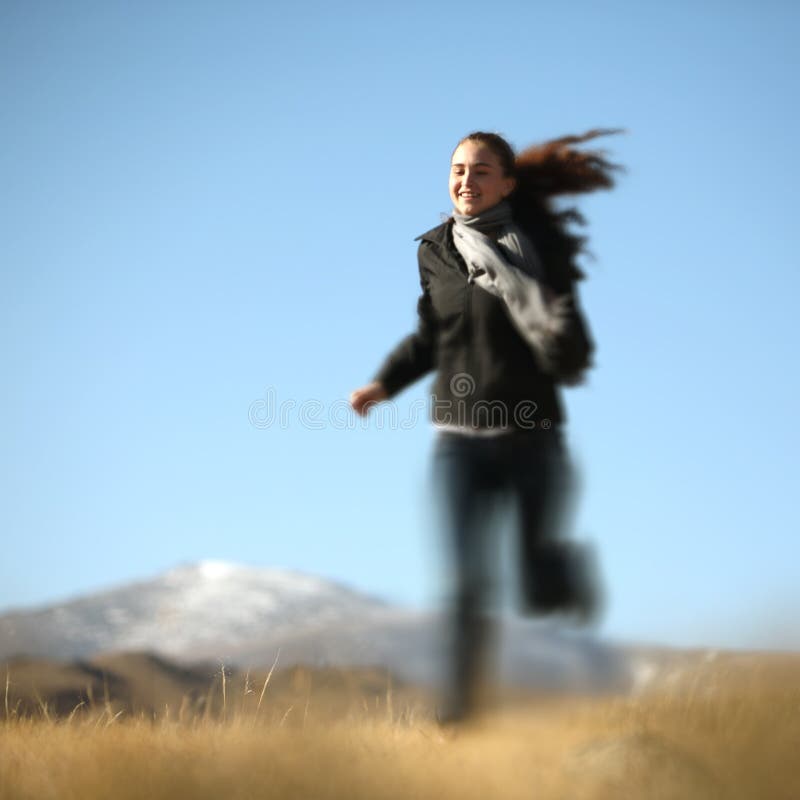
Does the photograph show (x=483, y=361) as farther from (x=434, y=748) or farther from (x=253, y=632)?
(x=253, y=632)

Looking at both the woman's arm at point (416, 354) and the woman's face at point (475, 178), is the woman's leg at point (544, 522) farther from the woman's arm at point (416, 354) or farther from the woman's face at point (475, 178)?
the woman's face at point (475, 178)

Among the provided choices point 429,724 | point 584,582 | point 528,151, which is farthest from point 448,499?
point 528,151

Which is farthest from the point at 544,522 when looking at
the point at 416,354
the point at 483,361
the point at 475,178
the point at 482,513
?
the point at 475,178

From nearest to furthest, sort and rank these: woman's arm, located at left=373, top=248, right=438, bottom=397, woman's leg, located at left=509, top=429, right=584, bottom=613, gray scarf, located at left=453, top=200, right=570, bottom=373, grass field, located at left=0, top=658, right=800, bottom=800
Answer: grass field, located at left=0, top=658, right=800, bottom=800 → gray scarf, located at left=453, top=200, right=570, bottom=373 → woman's leg, located at left=509, top=429, right=584, bottom=613 → woman's arm, located at left=373, top=248, right=438, bottom=397

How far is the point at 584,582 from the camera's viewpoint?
10.4ft

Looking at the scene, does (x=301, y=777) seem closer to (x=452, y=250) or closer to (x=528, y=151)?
(x=452, y=250)

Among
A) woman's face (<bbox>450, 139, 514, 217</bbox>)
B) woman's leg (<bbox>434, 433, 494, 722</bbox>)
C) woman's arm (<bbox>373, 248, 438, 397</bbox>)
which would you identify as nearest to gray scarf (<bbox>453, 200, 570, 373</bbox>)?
woman's face (<bbox>450, 139, 514, 217</bbox>)

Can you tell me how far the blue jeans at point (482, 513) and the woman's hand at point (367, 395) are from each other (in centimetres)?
39

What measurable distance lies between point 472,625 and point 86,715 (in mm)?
1350

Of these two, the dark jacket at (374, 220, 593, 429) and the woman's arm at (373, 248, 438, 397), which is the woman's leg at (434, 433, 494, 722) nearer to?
the dark jacket at (374, 220, 593, 429)

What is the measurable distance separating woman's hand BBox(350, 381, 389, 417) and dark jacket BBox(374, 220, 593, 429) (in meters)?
0.22

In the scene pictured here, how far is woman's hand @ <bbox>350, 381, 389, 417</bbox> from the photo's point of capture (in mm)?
3510

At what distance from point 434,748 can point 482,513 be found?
672 millimetres

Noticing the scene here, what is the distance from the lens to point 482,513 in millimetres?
3197
